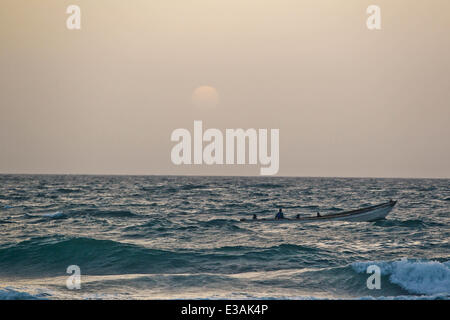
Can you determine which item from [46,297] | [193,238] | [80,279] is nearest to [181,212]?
[193,238]

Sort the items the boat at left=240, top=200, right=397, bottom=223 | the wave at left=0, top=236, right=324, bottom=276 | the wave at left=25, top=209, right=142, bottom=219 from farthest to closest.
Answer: the wave at left=25, top=209, right=142, bottom=219 → the boat at left=240, top=200, right=397, bottom=223 → the wave at left=0, top=236, right=324, bottom=276

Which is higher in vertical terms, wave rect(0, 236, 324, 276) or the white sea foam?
the white sea foam

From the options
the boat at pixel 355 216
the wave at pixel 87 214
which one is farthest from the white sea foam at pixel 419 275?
the wave at pixel 87 214

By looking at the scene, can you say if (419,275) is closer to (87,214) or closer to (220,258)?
(220,258)

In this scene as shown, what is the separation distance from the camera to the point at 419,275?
18.1m

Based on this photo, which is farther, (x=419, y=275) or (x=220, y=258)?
(x=220, y=258)

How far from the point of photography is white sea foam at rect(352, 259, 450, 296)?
55.9 ft

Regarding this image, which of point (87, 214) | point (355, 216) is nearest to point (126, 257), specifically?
point (355, 216)

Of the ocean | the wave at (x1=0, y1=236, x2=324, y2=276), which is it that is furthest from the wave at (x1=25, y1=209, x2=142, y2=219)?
the wave at (x1=0, y1=236, x2=324, y2=276)

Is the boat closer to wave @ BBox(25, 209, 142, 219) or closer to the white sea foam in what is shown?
wave @ BBox(25, 209, 142, 219)

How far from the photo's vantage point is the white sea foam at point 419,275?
17031 millimetres

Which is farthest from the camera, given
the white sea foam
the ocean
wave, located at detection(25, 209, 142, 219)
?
wave, located at detection(25, 209, 142, 219)
